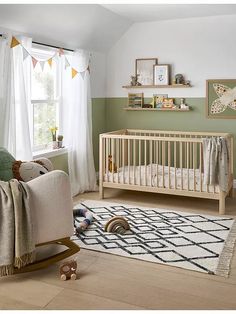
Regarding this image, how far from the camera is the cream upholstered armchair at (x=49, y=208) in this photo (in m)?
2.45

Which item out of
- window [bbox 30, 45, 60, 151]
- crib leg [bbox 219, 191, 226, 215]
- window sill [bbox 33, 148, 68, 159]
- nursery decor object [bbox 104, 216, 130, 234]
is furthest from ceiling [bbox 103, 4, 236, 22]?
nursery decor object [bbox 104, 216, 130, 234]

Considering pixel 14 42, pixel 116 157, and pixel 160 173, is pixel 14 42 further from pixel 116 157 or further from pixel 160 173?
pixel 160 173

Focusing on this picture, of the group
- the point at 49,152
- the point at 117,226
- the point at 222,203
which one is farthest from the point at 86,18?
the point at 222,203

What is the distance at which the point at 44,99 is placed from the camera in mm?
4371

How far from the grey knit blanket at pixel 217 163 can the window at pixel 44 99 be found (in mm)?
1847

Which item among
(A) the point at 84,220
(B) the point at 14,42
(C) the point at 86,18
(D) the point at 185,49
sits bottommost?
(A) the point at 84,220

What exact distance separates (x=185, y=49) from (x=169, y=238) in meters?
2.70

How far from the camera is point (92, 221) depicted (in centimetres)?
355

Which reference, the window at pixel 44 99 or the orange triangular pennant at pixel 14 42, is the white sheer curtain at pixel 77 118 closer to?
the window at pixel 44 99

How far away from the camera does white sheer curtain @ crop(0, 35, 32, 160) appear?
10.9 ft

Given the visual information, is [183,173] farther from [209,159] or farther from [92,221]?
[92,221]

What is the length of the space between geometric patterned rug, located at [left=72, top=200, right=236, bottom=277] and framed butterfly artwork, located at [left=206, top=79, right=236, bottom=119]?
5.12ft

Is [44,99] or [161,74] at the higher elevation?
[161,74]

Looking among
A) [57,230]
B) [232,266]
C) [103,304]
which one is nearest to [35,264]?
[57,230]
